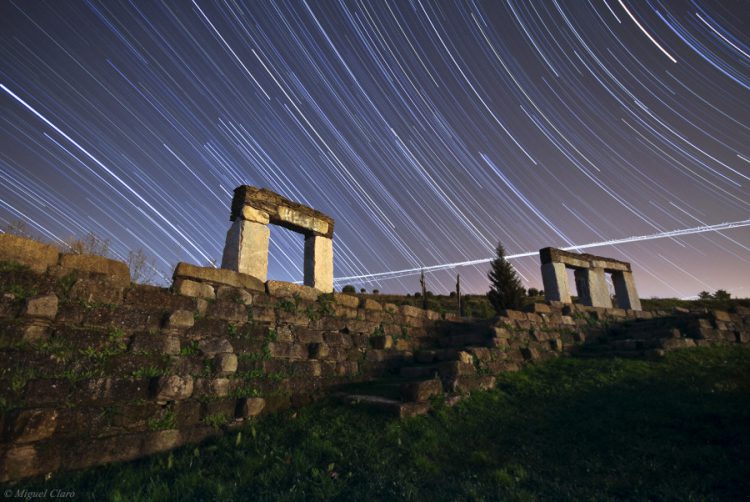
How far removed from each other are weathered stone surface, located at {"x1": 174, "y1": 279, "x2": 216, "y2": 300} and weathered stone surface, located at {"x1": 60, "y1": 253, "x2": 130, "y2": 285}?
79 centimetres

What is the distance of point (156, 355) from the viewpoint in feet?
19.4

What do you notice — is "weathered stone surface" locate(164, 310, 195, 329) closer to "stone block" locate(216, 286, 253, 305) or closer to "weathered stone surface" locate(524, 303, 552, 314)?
"stone block" locate(216, 286, 253, 305)

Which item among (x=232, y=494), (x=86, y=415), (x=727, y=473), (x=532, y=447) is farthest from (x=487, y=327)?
(x=86, y=415)

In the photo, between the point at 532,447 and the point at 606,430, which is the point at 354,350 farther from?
the point at 606,430

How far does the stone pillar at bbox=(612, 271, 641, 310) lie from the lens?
17391 mm

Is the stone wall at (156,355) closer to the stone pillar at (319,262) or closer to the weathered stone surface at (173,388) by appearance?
the weathered stone surface at (173,388)

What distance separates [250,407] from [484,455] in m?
3.88

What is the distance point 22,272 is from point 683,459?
31.4ft

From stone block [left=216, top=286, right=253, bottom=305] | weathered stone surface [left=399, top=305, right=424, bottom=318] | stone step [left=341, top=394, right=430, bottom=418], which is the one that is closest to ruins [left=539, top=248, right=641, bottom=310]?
weathered stone surface [left=399, top=305, right=424, bottom=318]

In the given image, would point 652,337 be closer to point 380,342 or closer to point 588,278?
point 588,278

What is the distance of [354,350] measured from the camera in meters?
8.73

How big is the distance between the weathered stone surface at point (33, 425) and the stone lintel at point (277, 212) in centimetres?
510

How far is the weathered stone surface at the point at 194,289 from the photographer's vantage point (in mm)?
6711

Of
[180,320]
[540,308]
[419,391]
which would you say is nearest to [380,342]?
[419,391]
